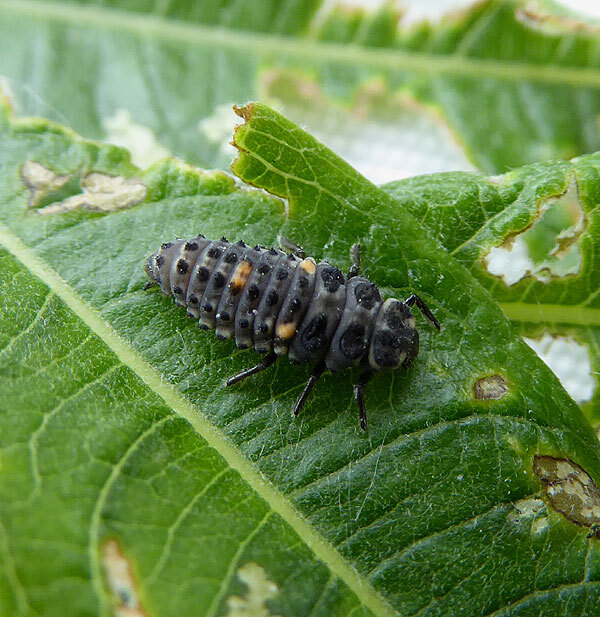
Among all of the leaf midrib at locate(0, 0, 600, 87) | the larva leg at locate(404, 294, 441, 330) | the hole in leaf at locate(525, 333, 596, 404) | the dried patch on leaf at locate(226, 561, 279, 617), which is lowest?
the dried patch on leaf at locate(226, 561, 279, 617)

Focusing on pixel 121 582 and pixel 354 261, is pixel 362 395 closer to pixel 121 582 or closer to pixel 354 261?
pixel 354 261

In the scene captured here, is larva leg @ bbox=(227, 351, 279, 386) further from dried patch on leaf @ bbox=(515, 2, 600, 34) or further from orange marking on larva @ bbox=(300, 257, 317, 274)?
dried patch on leaf @ bbox=(515, 2, 600, 34)

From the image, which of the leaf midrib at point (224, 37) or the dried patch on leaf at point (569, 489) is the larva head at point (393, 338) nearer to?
the dried patch on leaf at point (569, 489)

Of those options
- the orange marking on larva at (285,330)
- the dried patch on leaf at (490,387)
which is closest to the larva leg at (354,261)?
the orange marking on larva at (285,330)

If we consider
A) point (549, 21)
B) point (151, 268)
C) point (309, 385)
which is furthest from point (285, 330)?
point (549, 21)

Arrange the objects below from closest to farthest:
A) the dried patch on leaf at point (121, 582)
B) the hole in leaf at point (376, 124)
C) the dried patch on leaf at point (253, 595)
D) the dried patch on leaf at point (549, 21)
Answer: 1. the dried patch on leaf at point (121, 582)
2. the dried patch on leaf at point (253, 595)
3. the dried patch on leaf at point (549, 21)
4. the hole in leaf at point (376, 124)

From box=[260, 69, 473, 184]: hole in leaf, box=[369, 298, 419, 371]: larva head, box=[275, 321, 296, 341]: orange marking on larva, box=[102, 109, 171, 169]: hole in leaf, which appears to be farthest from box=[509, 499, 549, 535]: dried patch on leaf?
box=[102, 109, 171, 169]: hole in leaf

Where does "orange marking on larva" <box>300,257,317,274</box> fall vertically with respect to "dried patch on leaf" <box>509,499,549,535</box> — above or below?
above
